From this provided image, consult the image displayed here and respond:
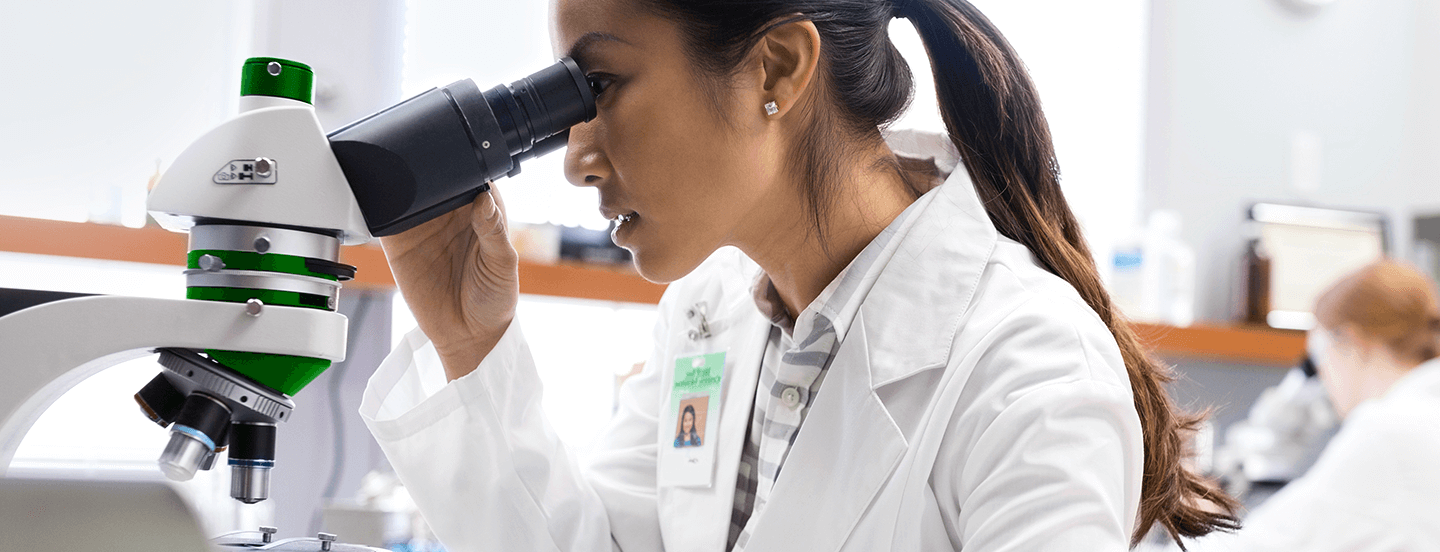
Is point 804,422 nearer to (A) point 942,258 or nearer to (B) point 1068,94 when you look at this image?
(A) point 942,258

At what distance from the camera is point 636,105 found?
93 cm

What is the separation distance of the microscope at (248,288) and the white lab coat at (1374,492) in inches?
75.3

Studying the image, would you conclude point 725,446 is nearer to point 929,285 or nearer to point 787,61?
point 929,285

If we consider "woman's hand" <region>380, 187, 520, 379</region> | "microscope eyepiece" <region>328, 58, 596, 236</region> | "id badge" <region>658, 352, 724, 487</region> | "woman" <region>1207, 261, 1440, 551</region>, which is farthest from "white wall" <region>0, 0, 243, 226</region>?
"woman" <region>1207, 261, 1440, 551</region>

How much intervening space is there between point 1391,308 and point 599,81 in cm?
234

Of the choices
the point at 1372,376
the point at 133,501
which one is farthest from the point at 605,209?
the point at 1372,376

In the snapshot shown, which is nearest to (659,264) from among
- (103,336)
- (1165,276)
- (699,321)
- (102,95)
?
(699,321)

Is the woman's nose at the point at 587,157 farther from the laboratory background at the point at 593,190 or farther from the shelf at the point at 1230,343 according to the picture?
the shelf at the point at 1230,343

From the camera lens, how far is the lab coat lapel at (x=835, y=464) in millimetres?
949

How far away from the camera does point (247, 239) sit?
67 centimetres

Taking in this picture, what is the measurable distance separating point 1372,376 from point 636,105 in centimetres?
236

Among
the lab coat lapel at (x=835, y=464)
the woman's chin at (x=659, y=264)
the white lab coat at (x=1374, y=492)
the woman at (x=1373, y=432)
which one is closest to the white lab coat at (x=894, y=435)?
the lab coat lapel at (x=835, y=464)

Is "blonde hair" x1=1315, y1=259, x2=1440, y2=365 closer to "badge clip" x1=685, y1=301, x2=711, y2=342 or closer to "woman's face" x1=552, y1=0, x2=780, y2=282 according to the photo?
"badge clip" x1=685, y1=301, x2=711, y2=342

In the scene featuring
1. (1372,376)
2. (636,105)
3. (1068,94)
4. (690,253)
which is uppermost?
(1068,94)
